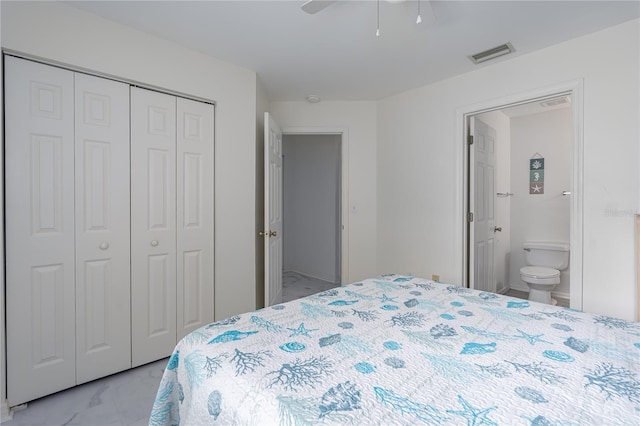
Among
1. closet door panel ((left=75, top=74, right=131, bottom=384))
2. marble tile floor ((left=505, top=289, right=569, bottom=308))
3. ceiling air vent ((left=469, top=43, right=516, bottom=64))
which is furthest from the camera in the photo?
marble tile floor ((left=505, top=289, right=569, bottom=308))

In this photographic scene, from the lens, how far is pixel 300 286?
14.8 feet

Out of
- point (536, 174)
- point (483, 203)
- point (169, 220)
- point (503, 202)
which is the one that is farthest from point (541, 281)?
point (169, 220)

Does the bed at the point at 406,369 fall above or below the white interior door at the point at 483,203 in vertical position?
below

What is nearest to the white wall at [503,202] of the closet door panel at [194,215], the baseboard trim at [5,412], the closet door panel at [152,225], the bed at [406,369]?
the bed at [406,369]

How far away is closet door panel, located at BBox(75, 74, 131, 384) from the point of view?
2.00 meters

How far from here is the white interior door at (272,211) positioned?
9.25 ft

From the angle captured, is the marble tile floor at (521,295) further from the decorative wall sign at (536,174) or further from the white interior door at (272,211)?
the white interior door at (272,211)

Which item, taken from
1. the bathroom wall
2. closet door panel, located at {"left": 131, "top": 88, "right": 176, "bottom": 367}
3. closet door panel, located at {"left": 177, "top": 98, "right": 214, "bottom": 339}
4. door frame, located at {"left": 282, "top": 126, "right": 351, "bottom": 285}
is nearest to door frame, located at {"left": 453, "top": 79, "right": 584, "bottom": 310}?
door frame, located at {"left": 282, "top": 126, "right": 351, "bottom": 285}

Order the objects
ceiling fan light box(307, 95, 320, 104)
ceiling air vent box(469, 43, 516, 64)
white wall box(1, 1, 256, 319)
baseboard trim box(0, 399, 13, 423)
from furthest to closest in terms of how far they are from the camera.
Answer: ceiling fan light box(307, 95, 320, 104) → ceiling air vent box(469, 43, 516, 64) → white wall box(1, 1, 256, 319) → baseboard trim box(0, 399, 13, 423)

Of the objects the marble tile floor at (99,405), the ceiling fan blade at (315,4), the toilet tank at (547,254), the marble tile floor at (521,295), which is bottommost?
the marble tile floor at (99,405)

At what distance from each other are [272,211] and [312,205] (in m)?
2.12

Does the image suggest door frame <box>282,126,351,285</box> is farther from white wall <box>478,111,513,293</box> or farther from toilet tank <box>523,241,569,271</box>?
toilet tank <box>523,241,569,271</box>

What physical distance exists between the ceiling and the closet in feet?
1.64

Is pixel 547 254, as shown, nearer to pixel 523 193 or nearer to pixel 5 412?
pixel 523 193
